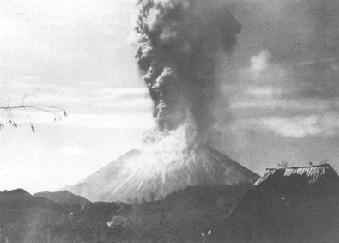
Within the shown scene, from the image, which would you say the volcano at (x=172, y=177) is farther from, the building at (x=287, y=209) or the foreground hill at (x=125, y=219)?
the building at (x=287, y=209)

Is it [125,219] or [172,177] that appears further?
[172,177]

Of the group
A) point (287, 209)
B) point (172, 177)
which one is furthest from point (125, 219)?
point (287, 209)

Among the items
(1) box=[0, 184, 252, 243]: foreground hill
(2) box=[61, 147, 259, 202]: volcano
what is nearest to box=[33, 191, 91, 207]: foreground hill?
(2) box=[61, 147, 259, 202]: volcano

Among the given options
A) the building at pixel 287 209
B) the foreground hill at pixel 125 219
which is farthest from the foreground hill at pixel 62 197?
the building at pixel 287 209

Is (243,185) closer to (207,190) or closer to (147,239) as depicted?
(207,190)

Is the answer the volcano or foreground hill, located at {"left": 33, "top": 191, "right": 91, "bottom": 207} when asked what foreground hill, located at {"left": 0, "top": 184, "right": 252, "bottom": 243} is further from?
the volcano

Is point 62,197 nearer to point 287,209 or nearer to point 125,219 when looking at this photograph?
point 125,219

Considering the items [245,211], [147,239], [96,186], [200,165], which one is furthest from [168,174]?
[245,211]

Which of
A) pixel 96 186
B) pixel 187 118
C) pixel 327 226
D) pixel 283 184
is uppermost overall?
pixel 187 118
